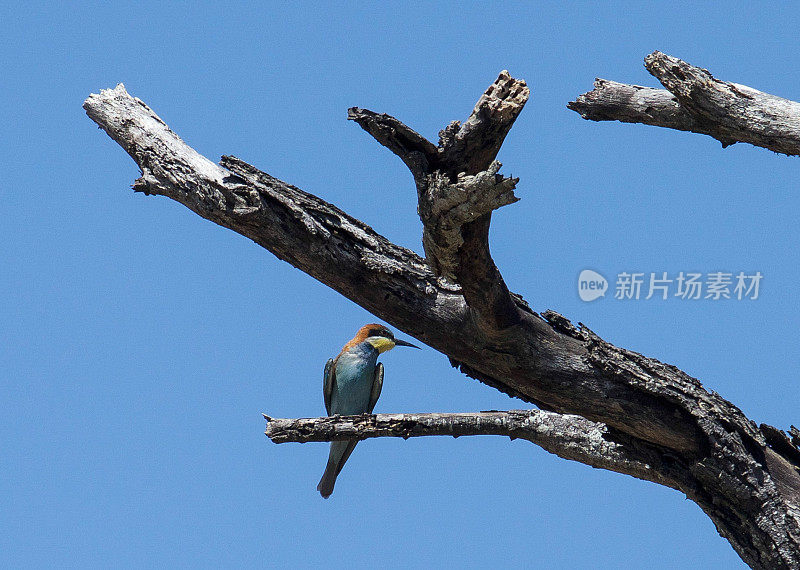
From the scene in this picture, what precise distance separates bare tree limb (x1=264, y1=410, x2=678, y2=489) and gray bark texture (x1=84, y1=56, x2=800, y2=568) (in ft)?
0.04

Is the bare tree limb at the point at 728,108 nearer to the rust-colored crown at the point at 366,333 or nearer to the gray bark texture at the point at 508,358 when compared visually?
the gray bark texture at the point at 508,358

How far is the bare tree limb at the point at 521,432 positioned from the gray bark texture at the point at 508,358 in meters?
0.01

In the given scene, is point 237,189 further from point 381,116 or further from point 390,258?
point 381,116

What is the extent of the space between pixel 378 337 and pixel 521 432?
364cm

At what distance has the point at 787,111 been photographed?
14.0 ft

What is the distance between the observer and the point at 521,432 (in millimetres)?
4863

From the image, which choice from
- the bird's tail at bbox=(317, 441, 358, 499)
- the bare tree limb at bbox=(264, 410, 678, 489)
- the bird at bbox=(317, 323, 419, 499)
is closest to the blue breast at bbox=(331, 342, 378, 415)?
the bird at bbox=(317, 323, 419, 499)

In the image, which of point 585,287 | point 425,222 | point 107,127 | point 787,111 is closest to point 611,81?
point 787,111

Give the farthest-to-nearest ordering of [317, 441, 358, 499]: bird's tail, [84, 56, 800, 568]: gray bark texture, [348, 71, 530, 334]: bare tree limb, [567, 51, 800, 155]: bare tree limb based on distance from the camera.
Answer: [317, 441, 358, 499]: bird's tail, [567, 51, 800, 155]: bare tree limb, [84, 56, 800, 568]: gray bark texture, [348, 71, 530, 334]: bare tree limb

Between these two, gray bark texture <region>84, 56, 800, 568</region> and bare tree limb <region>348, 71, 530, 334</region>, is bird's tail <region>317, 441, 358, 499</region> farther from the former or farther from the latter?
bare tree limb <region>348, 71, 530, 334</region>

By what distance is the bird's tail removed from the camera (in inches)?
295

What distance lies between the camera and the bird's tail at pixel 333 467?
7488 millimetres

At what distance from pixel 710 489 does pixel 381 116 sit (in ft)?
9.23

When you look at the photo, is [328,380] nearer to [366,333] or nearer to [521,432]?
[366,333]
